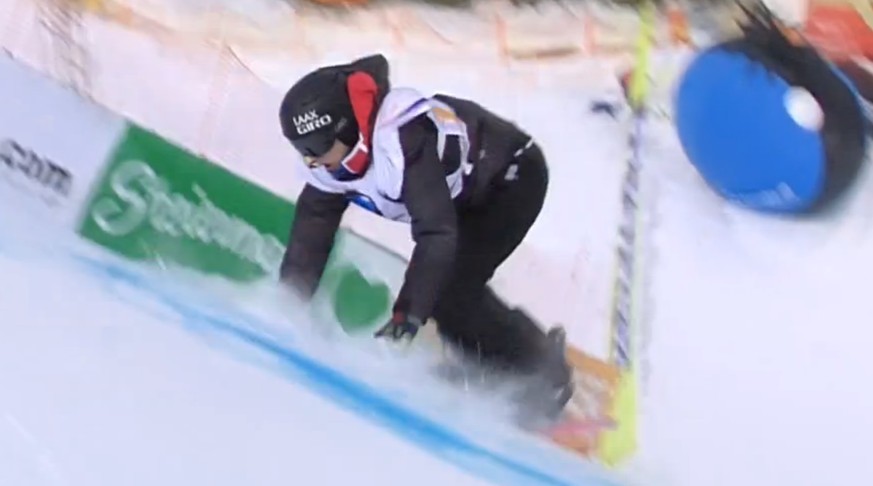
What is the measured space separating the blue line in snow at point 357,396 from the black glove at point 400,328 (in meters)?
0.03

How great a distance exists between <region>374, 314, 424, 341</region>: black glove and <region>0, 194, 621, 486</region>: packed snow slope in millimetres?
14

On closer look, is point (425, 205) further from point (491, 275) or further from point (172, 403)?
point (172, 403)

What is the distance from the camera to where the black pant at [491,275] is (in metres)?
0.64

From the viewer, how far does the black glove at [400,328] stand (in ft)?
2.12

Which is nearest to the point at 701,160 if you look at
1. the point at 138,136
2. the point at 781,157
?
the point at 781,157

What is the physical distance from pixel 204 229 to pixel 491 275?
0.44ft

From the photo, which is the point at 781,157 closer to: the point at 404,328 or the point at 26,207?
the point at 404,328

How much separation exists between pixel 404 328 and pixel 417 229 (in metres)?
0.05

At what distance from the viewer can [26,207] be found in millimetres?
648

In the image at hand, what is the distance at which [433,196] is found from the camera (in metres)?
0.63

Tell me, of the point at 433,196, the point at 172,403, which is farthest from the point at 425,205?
the point at 172,403

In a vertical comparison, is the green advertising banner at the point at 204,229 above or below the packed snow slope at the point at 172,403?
above

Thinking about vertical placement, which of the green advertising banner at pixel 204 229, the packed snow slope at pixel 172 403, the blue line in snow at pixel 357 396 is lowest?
the packed snow slope at pixel 172 403

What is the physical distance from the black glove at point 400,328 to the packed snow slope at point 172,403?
1 cm
